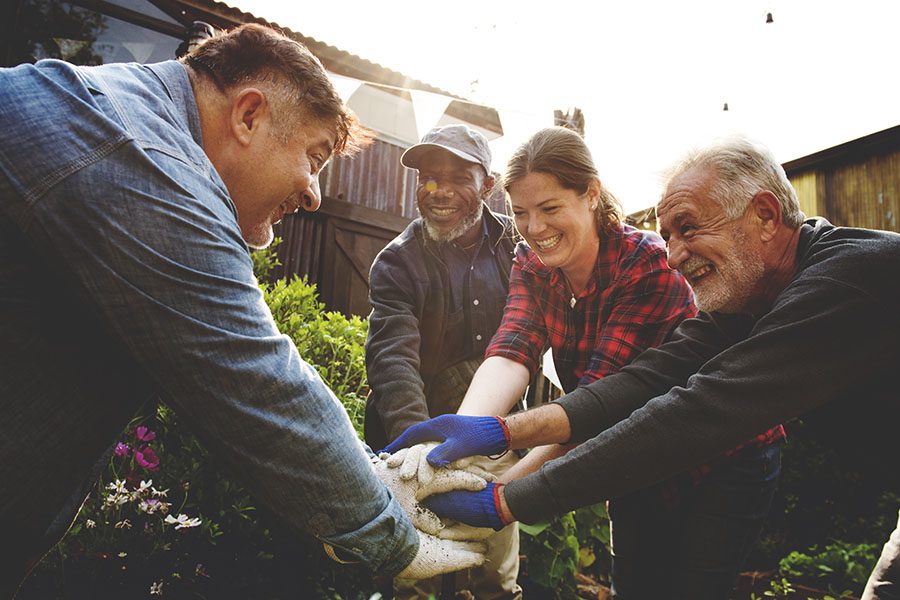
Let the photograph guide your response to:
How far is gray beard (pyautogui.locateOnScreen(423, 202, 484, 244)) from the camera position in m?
3.42

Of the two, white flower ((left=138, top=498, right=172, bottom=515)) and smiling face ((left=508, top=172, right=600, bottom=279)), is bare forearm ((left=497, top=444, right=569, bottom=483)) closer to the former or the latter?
smiling face ((left=508, top=172, right=600, bottom=279))

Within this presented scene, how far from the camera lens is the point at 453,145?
340cm

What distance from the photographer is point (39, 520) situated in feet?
4.21

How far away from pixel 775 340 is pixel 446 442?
110 cm

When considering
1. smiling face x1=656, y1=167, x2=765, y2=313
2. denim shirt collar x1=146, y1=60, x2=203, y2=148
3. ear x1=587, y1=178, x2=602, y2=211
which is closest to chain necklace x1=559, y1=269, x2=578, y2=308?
ear x1=587, y1=178, x2=602, y2=211

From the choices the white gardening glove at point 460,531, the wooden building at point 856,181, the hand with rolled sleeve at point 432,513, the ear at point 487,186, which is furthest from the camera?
the wooden building at point 856,181

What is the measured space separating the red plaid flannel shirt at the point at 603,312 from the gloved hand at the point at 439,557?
825 millimetres

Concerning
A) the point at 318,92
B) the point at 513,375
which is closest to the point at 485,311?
the point at 513,375

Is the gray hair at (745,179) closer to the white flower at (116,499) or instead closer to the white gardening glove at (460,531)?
the white gardening glove at (460,531)

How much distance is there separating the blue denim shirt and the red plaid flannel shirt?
1.42 metres

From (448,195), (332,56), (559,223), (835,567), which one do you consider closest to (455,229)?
(448,195)

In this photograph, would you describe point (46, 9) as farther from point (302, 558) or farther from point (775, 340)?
point (775, 340)

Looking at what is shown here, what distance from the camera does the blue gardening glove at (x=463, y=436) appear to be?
198 centimetres

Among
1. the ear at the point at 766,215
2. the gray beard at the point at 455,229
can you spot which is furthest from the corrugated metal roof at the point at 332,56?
the ear at the point at 766,215
